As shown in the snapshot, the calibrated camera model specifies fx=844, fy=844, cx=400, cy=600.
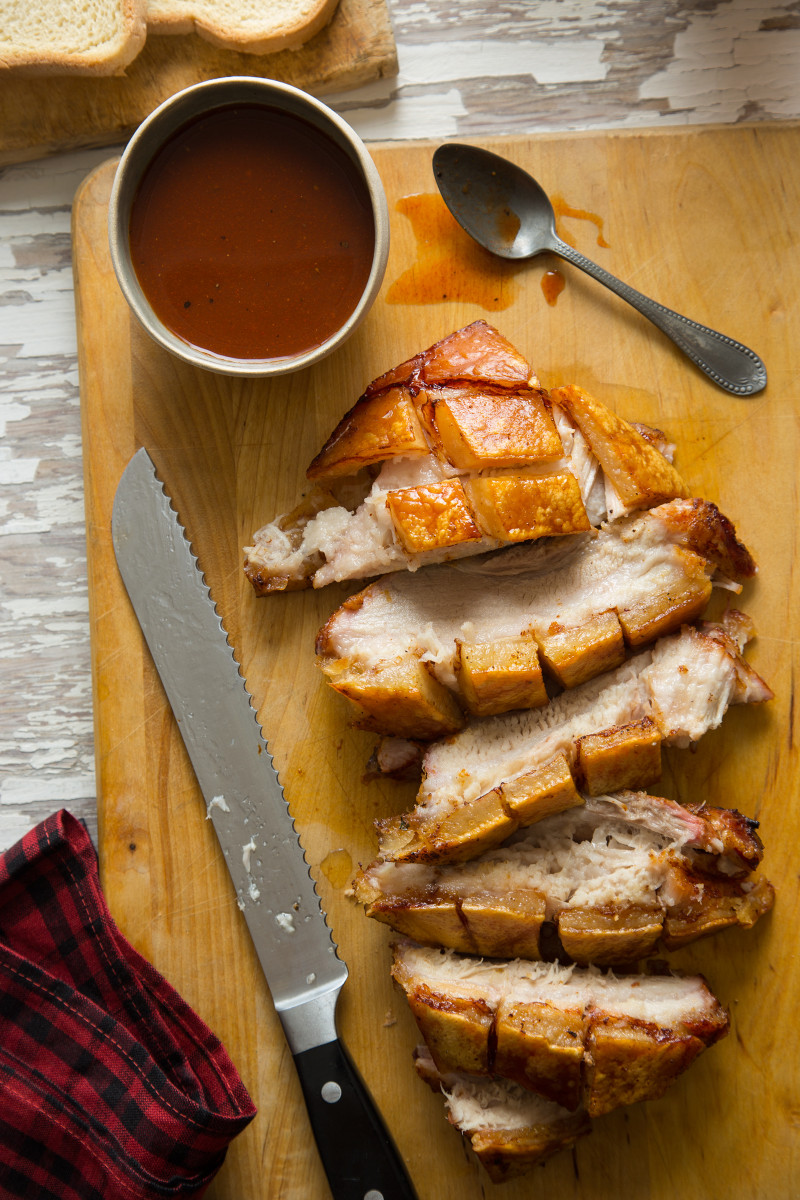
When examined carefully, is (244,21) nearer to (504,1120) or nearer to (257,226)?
(257,226)

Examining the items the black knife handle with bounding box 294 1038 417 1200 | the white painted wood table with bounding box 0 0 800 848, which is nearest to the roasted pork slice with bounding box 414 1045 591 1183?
the black knife handle with bounding box 294 1038 417 1200

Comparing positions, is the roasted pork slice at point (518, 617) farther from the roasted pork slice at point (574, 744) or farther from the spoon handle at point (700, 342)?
the spoon handle at point (700, 342)

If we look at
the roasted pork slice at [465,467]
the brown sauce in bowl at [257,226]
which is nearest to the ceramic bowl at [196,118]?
the brown sauce in bowl at [257,226]

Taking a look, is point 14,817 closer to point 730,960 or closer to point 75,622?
point 75,622

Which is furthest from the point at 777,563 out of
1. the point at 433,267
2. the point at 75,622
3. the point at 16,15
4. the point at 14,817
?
the point at 16,15

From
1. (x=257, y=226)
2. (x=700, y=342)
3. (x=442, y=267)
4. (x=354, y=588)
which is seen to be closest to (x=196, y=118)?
(x=257, y=226)

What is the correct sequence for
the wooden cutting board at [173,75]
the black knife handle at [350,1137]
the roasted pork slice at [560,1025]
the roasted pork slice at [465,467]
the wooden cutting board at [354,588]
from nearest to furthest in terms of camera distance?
the roasted pork slice at [560,1025] → the roasted pork slice at [465,467] → the black knife handle at [350,1137] → the wooden cutting board at [354,588] → the wooden cutting board at [173,75]
